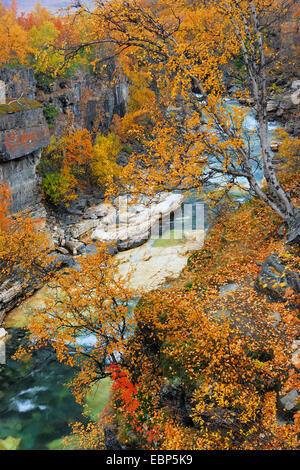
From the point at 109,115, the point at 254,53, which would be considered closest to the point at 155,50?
the point at 254,53

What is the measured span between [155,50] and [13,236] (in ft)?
40.7

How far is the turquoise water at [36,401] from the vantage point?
432 inches

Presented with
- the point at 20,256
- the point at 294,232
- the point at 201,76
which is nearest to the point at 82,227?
the point at 20,256

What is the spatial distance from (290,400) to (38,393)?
10.5m

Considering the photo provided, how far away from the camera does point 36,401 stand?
40.4 ft

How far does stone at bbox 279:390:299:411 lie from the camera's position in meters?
6.10

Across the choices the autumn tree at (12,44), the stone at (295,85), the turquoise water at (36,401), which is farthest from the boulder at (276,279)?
the stone at (295,85)

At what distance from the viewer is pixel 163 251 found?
19938 mm

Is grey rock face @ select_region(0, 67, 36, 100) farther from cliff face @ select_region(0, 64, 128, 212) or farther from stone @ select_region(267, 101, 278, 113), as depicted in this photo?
stone @ select_region(267, 101, 278, 113)

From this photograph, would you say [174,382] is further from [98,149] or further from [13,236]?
[98,149]

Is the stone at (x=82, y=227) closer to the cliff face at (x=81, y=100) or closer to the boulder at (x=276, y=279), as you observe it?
the cliff face at (x=81, y=100)

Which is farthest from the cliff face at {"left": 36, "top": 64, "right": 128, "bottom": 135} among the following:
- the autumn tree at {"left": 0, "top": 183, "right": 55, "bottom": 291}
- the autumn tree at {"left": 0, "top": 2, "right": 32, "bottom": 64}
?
the autumn tree at {"left": 0, "top": 183, "right": 55, "bottom": 291}

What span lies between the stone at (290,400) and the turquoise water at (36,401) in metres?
8.21
